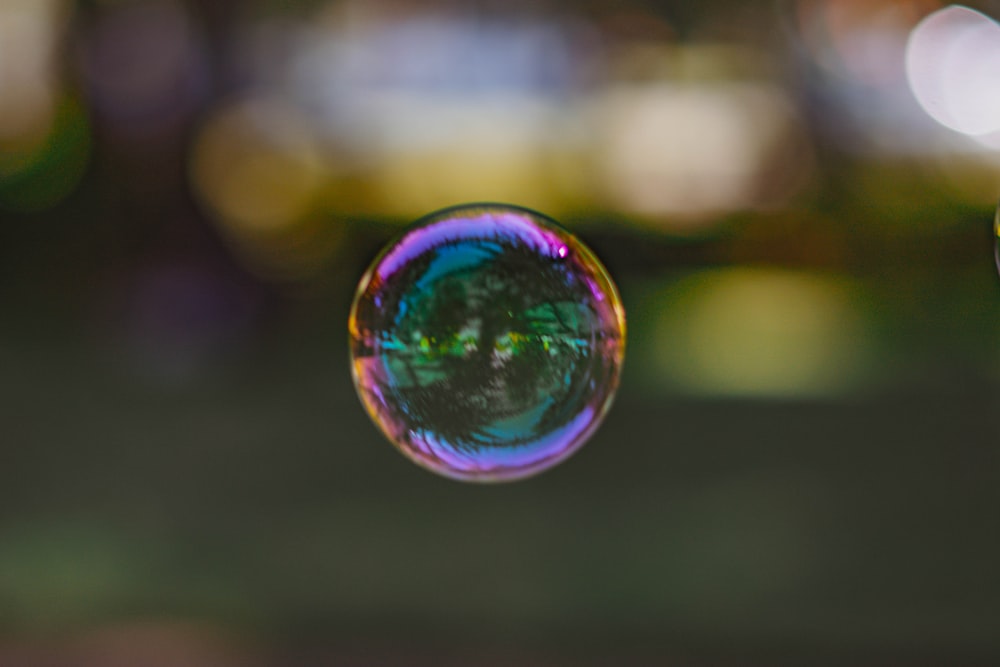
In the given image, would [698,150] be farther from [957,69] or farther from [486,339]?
[486,339]

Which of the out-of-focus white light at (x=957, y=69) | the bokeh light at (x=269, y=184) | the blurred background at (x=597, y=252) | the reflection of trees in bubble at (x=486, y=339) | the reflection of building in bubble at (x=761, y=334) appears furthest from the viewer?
the bokeh light at (x=269, y=184)

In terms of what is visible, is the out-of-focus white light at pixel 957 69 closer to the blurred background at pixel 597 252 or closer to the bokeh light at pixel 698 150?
the blurred background at pixel 597 252

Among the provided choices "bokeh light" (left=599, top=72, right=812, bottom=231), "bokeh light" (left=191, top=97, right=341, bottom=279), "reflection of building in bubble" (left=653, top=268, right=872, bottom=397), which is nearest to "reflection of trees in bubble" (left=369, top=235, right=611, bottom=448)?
"reflection of building in bubble" (left=653, top=268, right=872, bottom=397)

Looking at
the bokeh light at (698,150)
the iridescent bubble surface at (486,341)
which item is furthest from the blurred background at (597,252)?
the iridescent bubble surface at (486,341)

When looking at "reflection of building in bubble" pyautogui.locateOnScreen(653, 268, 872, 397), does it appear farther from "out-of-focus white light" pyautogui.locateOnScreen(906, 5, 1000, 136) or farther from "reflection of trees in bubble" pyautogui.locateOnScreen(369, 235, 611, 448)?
"reflection of trees in bubble" pyautogui.locateOnScreen(369, 235, 611, 448)

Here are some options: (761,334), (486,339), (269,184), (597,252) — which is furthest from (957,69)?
(486,339)
